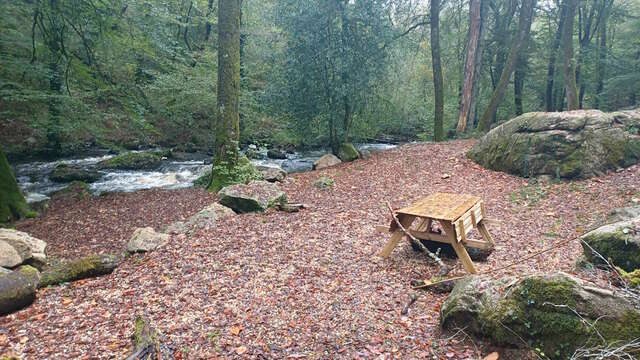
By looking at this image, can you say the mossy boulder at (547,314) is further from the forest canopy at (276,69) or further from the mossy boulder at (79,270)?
the forest canopy at (276,69)

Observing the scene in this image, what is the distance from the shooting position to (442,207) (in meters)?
4.77

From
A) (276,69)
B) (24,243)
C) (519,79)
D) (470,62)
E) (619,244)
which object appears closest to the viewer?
(619,244)

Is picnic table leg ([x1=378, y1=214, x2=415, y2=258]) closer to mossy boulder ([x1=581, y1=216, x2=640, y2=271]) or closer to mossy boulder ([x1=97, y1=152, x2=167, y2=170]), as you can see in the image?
mossy boulder ([x1=581, y1=216, x2=640, y2=271])

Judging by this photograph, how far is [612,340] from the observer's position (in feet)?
8.19

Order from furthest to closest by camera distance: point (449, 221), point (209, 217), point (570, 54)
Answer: point (570, 54), point (209, 217), point (449, 221)

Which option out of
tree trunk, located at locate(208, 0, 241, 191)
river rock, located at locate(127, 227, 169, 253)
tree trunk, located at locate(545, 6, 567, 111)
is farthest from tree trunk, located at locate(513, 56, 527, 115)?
river rock, located at locate(127, 227, 169, 253)

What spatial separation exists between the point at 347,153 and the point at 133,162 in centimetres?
884

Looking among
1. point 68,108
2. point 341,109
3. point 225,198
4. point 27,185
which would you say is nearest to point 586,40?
point 341,109

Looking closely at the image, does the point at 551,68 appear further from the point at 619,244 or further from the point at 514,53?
the point at 619,244

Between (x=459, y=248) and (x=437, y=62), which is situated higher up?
(x=437, y=62)

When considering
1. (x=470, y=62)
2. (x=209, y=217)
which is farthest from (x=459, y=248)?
(x=470, y=62)

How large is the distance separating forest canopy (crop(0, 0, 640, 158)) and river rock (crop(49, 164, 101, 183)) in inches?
54.8

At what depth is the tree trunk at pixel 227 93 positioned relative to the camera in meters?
9.25

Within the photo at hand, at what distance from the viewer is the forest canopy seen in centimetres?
966
